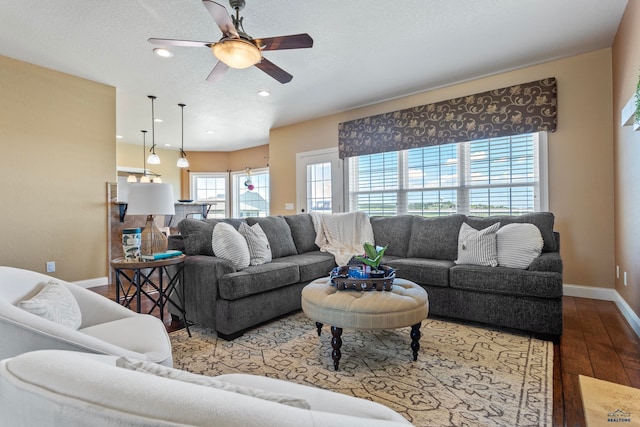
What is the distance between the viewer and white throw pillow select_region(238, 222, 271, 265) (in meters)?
3.06

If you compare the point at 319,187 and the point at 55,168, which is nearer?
the point at 55,168

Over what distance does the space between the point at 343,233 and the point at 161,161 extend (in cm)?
619

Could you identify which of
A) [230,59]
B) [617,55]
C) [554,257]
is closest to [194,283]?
[230,59]

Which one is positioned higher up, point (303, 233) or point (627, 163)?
point (627, 163)

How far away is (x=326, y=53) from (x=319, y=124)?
7.89ft

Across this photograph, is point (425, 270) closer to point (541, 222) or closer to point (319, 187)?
point (541, 222)

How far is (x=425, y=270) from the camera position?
2986mm

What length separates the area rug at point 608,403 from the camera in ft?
4.91

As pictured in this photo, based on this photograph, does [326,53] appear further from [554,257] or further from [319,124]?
[554,257]

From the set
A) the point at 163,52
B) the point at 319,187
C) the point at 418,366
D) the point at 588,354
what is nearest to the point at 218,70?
the point at 163,52

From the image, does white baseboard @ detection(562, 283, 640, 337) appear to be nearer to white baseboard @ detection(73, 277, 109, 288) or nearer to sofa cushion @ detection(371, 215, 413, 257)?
sofa cushion @ detection(371, 215, 413, 257)

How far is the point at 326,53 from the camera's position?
Result: 11.3 ft

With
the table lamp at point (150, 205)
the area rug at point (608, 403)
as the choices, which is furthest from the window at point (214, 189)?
the area rug at point (608, 403)

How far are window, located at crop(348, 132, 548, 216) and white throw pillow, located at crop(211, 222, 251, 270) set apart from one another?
2794 millimetres
